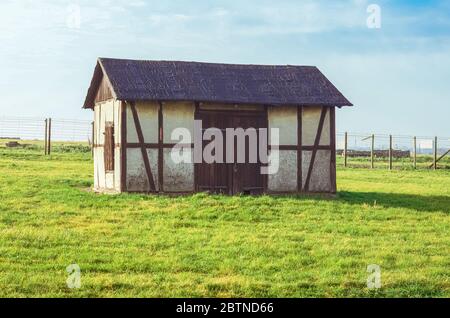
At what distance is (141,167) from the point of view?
22484 mm

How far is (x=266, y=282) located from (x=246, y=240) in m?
3.66

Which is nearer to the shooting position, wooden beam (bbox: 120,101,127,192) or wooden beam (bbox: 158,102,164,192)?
wooden beam (bbox: 120,101,127,192)

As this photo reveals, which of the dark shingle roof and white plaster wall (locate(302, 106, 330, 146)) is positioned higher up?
the dark shingle roof

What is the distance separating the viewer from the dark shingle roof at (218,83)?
22656 millimetres

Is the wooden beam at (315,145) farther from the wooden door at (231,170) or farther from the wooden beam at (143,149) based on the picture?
the wooden beam at (143,149)

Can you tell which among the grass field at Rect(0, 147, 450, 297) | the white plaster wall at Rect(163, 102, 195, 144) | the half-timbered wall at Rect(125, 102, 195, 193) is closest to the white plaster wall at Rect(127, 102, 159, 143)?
the half-timbered wall at Rect(125, 102, 195, 193)

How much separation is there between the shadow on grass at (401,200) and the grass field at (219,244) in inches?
1.6

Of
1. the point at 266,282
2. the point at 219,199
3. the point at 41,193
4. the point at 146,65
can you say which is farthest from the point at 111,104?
the point at 266,282

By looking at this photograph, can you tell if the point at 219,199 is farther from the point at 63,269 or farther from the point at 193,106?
the point at 63,269

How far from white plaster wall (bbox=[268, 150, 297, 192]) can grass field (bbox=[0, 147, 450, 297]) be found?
1.34 meters

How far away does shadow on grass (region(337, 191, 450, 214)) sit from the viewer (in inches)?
836

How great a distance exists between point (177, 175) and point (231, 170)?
1821 millimetres

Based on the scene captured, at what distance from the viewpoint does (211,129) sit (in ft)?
75.3

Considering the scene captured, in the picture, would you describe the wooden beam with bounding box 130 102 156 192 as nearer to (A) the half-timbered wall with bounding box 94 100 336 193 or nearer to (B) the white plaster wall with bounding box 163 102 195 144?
(A) the half-timbered wall with bounding box 94 100 336 193
